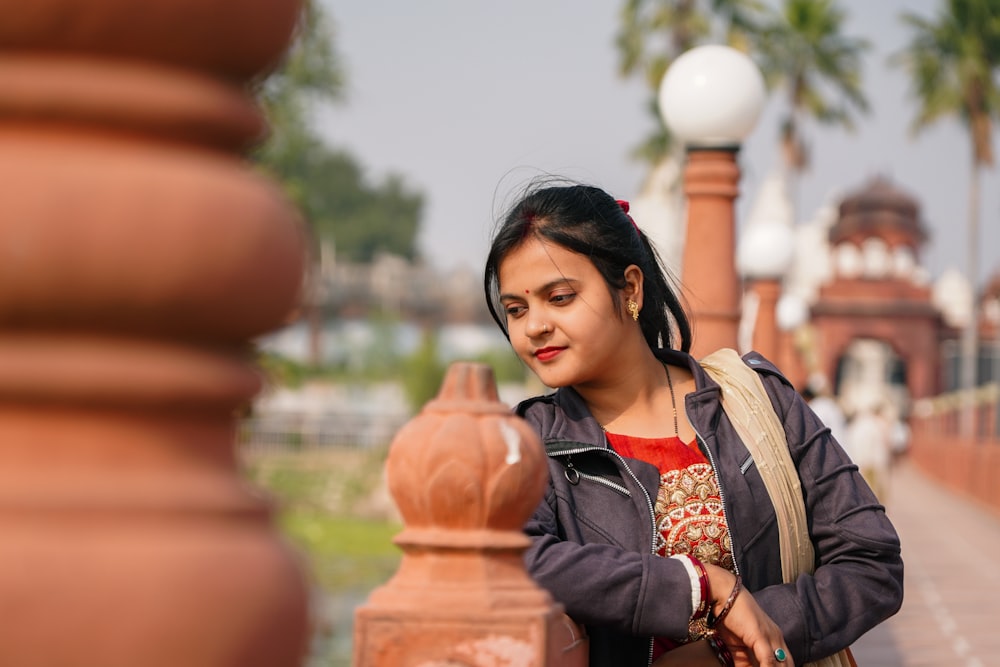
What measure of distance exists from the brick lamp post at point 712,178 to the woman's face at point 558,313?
2.44 meters

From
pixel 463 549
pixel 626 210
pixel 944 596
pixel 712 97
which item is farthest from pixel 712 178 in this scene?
pixel 944 596

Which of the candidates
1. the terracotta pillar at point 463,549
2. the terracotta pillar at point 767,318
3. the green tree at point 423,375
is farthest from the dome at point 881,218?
the terracotta pillar at point 463,549

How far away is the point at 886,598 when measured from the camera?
2545mm

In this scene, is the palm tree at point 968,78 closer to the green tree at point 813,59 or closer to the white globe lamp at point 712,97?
the green tree at point 813,59

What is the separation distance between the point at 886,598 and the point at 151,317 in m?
1.75

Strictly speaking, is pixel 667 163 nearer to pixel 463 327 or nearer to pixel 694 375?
pixel 463 327

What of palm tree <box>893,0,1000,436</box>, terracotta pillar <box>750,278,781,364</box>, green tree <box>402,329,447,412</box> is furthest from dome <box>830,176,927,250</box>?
terracotta pillar <box>750,278,781,364</box>

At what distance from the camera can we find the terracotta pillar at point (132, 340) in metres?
1.05

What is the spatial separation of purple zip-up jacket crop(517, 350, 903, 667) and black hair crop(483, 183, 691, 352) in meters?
0.25

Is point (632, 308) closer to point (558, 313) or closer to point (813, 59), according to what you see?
point (558, 313)

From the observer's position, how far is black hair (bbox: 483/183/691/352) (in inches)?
104

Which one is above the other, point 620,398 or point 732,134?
point 732,134

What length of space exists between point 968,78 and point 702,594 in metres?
43.2

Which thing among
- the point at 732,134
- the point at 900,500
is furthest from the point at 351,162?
the point at 732,134
